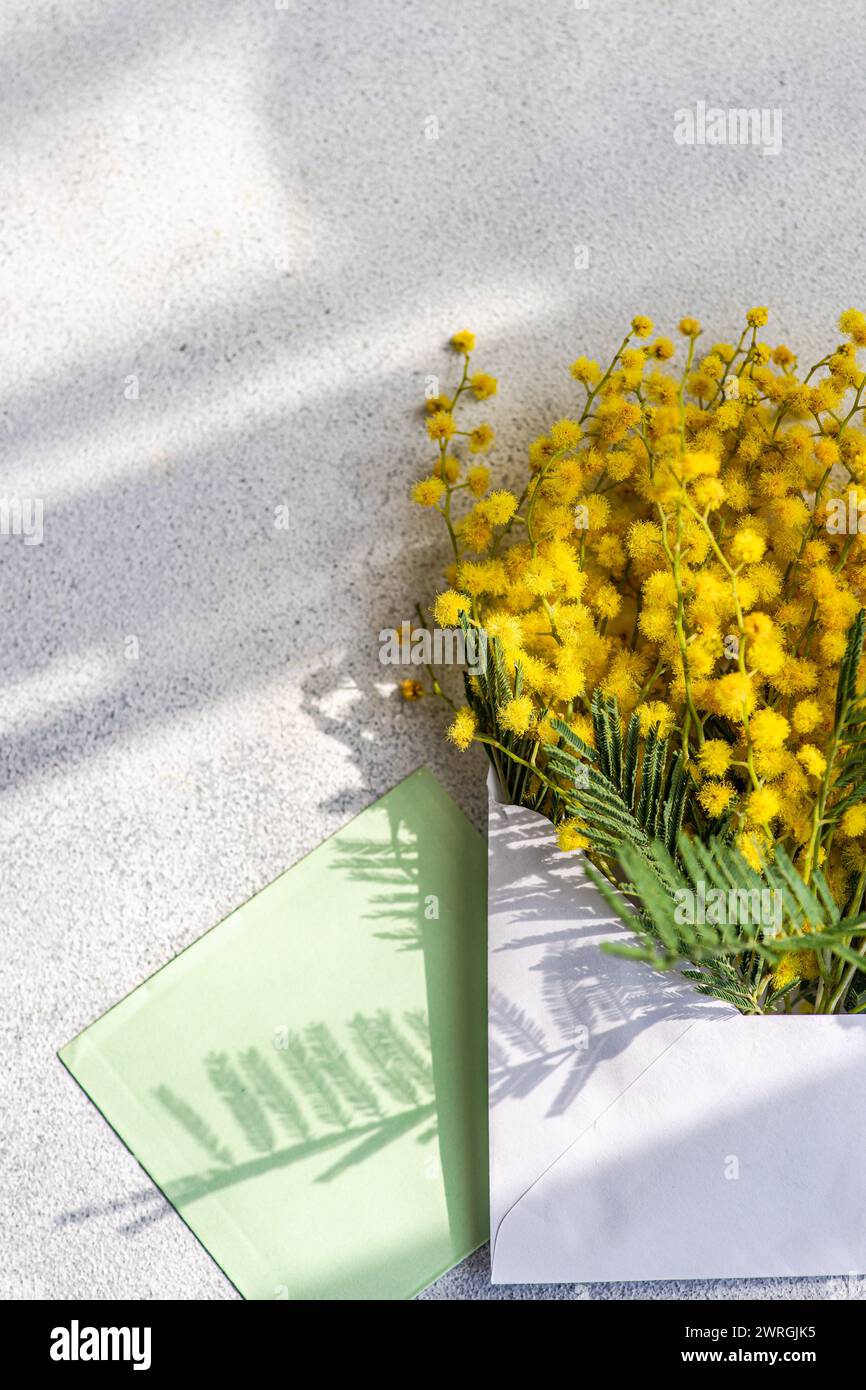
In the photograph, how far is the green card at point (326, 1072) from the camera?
2.56ft

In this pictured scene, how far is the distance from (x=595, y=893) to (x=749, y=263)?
1.85 ft

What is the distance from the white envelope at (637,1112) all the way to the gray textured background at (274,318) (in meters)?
0.14

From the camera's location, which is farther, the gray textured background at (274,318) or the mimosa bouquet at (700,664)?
the gray textured background at (274,318)

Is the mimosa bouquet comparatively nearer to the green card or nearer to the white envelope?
the white envelope

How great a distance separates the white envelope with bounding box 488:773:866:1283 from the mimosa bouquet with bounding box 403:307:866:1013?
34 millimetres

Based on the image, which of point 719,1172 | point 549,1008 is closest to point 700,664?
point 549,1008

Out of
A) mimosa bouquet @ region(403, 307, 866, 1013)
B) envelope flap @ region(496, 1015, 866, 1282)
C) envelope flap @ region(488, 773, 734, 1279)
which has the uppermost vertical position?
mimosa bouquet @ region(403, 307, 866, 1013)

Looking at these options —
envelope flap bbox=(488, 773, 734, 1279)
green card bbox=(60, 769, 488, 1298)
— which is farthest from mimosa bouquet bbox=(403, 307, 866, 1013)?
green card bbox=(60, 769, 488, 1298)

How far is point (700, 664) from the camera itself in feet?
2.02

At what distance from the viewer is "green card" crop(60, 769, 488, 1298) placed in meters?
0.78

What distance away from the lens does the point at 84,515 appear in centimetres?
85

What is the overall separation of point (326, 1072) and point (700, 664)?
0.44 metres

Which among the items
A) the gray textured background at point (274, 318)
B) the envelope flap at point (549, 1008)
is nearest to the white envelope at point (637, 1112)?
the envelope flap at point (549, 1008)

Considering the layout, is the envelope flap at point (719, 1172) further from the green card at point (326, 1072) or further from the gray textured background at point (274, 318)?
the gray textured background at point (274, 318)
